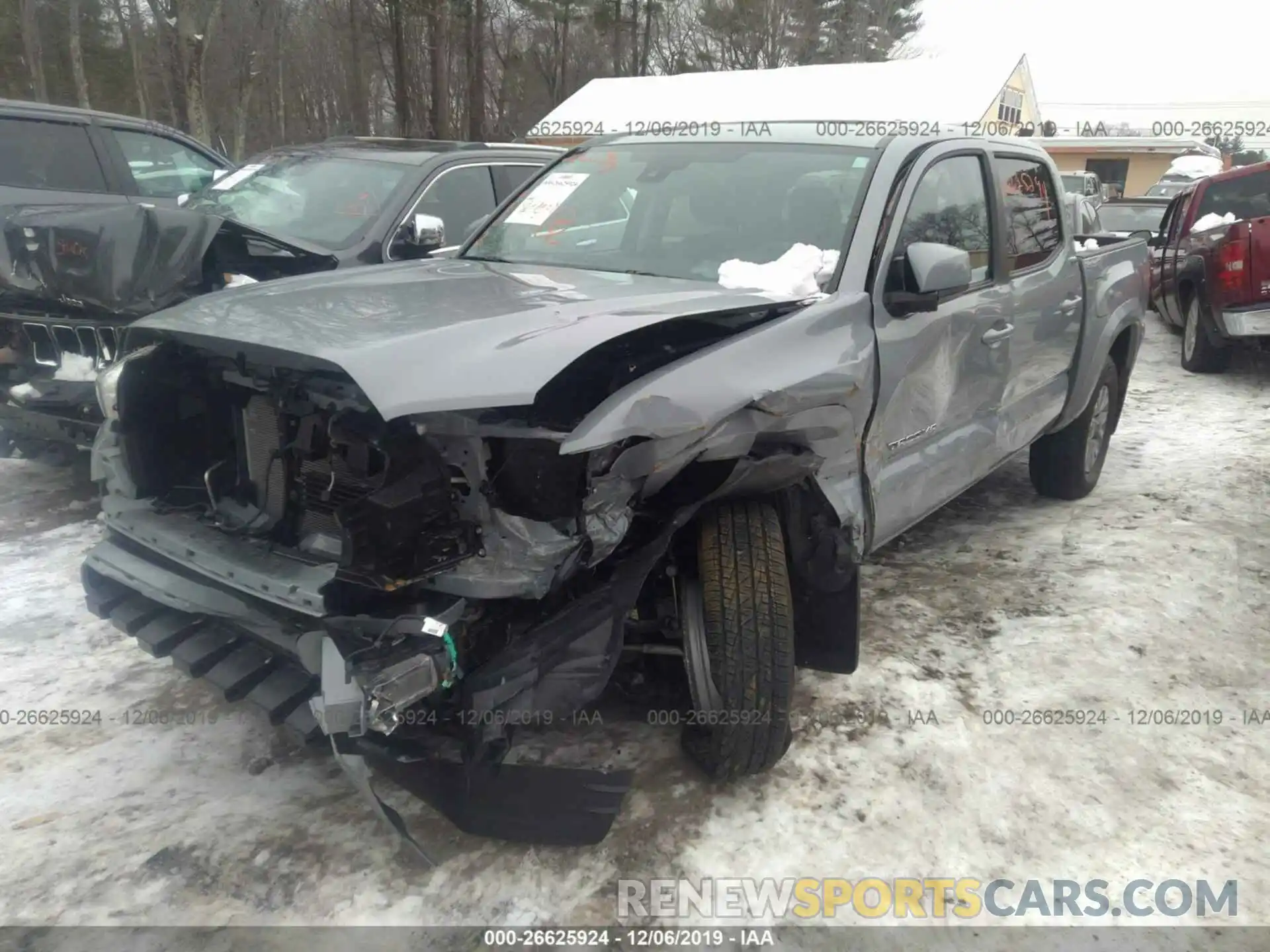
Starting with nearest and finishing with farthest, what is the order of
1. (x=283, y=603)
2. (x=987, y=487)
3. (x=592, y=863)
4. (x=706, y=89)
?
(x=283, y=603)
(x=592, y=863)
(x=987, y=487)
(x=706, y=89)

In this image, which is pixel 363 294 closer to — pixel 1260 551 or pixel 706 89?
pixel 1260 551

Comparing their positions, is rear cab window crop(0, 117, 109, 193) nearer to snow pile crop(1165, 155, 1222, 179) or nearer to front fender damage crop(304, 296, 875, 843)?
front fender damage crop(304, 296, 875, 843)

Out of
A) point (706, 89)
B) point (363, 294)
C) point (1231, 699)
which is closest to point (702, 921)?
point (363, 294)

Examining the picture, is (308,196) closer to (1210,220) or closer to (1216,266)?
(1216,266)

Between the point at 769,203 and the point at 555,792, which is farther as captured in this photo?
the point at 769,203

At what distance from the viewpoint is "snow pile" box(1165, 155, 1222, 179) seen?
2508 centimetres

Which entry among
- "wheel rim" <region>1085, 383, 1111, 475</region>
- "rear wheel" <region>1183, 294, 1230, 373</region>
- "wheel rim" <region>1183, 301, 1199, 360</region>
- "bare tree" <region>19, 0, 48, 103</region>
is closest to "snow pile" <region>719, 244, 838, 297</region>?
"wheel rim" <region>1085, 383, 1111, 475</region>

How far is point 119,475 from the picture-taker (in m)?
2.84

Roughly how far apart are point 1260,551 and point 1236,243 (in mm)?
4464

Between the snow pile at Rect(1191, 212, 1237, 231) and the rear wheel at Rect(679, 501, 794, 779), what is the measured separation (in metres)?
8.39

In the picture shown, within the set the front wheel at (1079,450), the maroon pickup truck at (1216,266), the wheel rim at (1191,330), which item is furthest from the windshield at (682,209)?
the wheel rim at (1191,330)

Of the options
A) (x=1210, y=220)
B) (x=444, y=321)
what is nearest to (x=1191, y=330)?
(x=1210, y=220)

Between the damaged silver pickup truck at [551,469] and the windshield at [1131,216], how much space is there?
446 inches

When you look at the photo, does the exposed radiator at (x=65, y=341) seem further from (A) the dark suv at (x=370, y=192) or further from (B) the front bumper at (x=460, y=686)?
(B) the front bumper at (x=460, y=686)
